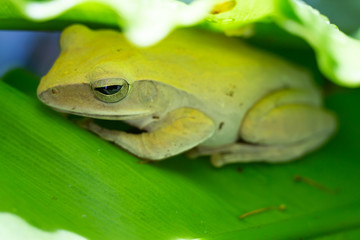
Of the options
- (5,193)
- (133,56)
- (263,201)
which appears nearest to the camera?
(5,193)

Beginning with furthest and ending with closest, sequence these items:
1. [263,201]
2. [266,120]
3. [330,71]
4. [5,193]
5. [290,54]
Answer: [290,54] → [266,120] → [263,201] → [5,193] → [330,71]

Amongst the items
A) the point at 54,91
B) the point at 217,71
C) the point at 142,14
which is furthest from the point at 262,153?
the point at 142,14

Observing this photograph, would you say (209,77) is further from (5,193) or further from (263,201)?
(5,193)

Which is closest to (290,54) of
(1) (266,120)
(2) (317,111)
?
(2) (317,111)

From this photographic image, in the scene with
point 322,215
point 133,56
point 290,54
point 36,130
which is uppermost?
point 290,54

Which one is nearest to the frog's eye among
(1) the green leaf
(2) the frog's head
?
(2) the frog's head

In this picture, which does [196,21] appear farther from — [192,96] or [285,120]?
[285,120]
